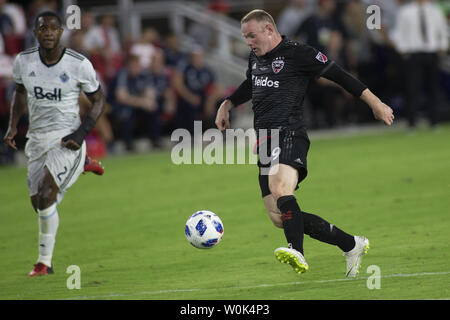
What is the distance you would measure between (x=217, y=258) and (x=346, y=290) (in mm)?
2196

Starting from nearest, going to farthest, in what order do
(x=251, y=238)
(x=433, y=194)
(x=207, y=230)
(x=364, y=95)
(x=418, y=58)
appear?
(x=364, y=95) → (x=207, y=230) → (x=251, y=238) → (x=433, y=194) → (x=418, y=58)

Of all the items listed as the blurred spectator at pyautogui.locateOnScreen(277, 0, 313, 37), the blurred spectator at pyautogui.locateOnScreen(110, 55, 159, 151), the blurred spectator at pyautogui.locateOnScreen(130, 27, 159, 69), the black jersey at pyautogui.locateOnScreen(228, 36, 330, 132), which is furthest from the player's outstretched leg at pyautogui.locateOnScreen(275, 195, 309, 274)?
the blurred spectator at pyautogui.locateOnScreen(277, 0, 313, 37)

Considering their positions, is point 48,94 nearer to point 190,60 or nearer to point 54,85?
point 54,85

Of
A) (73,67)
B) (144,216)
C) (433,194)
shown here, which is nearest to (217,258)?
(73,67)

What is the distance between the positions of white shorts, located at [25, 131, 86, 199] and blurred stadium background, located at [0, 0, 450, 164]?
884 centimetres

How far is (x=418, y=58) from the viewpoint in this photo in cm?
1972

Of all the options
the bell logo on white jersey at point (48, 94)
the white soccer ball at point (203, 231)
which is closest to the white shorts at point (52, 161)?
the bell logo on white jersey at point (48, 94)

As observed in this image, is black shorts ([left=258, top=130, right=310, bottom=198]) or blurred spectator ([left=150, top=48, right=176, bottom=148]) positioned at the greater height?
blurred spectator ([left=150, top=48, right=176, bottom=148])

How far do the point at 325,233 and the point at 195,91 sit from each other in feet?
43.3

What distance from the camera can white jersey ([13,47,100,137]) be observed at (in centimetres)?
883

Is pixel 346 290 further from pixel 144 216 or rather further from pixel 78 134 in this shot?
pixel 144 216

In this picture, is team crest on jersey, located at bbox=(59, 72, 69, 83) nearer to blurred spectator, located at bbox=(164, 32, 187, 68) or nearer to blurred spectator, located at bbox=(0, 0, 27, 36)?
blurred spectator, located at bbox=(0, 0, 27, 36)

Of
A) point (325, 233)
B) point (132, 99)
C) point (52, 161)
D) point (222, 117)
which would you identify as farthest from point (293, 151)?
point (132, 99)

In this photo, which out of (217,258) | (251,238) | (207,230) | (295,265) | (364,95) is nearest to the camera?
(295,265)
